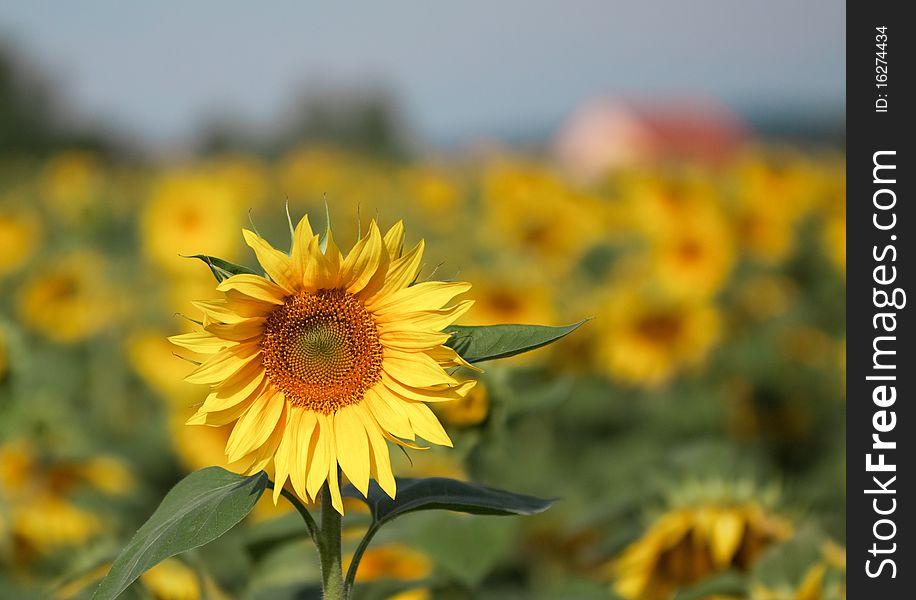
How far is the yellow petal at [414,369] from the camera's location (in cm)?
92

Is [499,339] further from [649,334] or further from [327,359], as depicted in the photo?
[649,334]

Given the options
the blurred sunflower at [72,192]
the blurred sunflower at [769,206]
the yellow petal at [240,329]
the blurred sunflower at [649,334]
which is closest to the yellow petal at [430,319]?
the yellow petal at [240,329]

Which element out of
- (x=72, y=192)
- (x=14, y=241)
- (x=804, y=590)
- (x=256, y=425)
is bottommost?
(x=804, y=590)

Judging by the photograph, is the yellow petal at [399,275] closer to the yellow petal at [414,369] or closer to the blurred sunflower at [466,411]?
the yellow petal at [414,369]

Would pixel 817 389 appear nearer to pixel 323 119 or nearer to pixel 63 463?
pixel 63 463

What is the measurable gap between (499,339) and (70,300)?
3351mm

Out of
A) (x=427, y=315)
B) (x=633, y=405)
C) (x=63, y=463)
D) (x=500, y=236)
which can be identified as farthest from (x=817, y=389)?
(x=427, y=315)

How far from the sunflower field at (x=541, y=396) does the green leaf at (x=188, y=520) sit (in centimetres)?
35

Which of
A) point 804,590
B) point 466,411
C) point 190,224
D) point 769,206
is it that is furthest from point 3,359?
point 769,206

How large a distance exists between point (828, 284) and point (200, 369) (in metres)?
3.96

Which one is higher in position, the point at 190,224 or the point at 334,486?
the point at 190,224

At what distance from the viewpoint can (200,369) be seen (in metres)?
0.91

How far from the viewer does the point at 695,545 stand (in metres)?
1.48

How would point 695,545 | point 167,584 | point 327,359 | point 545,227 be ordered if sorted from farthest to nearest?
point 545,227 < point 695,545 < point 167,584 < point 327,359
